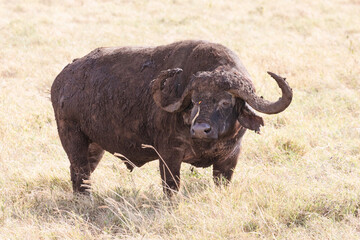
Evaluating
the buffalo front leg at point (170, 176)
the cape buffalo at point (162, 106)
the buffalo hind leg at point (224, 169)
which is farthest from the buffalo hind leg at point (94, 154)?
the buffalo hind leg at point (224, 169)

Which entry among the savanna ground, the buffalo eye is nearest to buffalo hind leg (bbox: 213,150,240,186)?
the savanna ground

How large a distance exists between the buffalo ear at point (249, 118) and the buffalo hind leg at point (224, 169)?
68 cm

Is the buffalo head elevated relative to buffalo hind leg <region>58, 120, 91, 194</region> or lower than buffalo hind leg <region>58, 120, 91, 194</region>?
elevated

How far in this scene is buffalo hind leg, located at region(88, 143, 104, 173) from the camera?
6.82m

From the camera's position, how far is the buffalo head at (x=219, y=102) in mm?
4984

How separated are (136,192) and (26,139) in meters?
2.87

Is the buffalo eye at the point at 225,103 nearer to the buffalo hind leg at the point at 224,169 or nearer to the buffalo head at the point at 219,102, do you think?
the buffalo head at the point at 219,102

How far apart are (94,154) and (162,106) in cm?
189

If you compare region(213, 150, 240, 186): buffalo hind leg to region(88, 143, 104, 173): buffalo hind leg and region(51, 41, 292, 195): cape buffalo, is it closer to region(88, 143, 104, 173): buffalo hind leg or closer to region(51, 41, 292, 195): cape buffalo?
region(51, 41, 292, 195): cape buffalo

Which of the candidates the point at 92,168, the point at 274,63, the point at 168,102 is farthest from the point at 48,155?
the point at 274,63

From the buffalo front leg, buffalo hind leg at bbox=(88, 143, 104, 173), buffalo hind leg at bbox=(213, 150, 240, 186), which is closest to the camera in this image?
the buffalo front leg

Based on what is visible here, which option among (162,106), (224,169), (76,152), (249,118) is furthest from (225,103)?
(76,152)

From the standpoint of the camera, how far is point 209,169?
22.3 feet

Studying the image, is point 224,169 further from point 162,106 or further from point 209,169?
point 162,106
